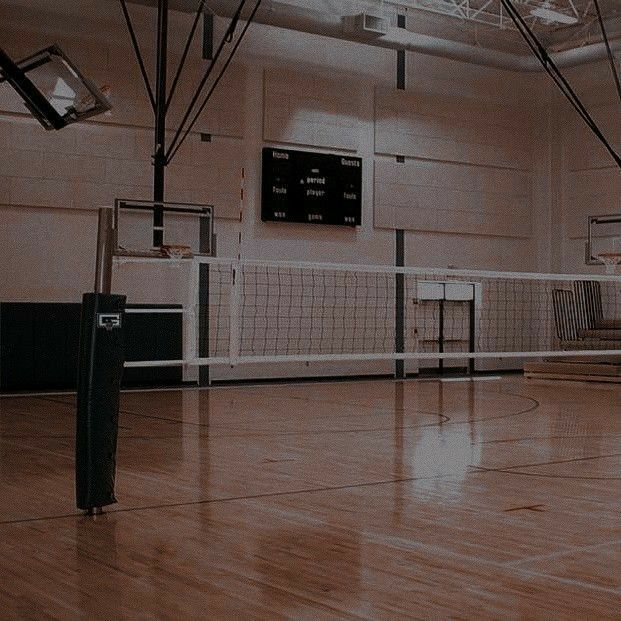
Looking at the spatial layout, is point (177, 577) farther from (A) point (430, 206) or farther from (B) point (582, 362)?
(A) point (430, 206)

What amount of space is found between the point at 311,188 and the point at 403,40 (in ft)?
8.45

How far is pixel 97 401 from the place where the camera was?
452cm

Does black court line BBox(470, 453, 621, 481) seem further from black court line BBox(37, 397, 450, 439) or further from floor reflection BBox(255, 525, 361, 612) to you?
black court line BBox(37, 397, 450, 439)

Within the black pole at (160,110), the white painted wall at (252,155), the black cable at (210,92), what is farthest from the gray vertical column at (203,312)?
the black cable at (210,92)

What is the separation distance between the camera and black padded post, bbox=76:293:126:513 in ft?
14.8

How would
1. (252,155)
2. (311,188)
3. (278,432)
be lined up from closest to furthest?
1. (278,432)
2. (252,155)
3. (311,188)

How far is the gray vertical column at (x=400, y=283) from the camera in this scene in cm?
1645

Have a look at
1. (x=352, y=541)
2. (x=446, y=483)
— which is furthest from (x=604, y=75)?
(x=352, y=541)

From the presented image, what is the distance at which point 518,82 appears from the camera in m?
18.3

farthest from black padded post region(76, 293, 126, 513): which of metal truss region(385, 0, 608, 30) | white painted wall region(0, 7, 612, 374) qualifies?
metal truss region(385, 0, 608, 30)

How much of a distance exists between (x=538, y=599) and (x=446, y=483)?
2.31 meters

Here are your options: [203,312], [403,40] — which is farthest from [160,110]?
[403,40]

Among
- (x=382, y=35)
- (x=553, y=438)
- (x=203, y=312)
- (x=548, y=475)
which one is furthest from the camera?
(x=382, y=35)

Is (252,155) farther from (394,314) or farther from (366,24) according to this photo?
(394,314)
